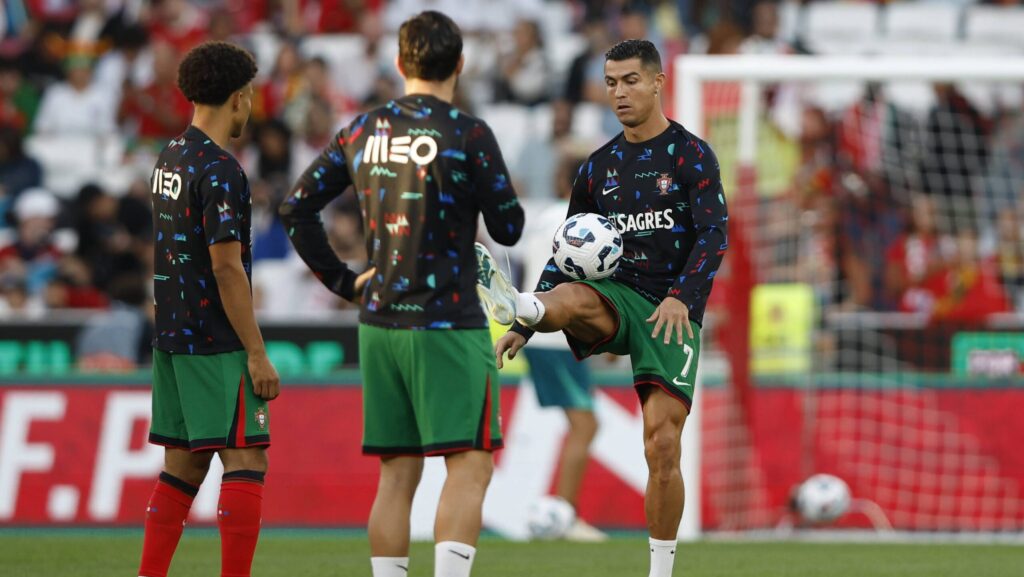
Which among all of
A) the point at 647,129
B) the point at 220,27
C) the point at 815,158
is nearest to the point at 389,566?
the point at 647,129

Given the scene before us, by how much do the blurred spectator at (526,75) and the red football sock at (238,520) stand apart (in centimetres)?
1187

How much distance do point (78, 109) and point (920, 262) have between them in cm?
965

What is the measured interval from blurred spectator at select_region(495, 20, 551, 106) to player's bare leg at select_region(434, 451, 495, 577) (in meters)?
12.3

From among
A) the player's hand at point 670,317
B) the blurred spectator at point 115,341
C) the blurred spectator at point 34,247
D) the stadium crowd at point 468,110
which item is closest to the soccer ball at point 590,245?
the player's hand at point 670,317

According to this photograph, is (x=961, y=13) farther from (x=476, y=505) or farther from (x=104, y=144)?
(x=476, y=505)

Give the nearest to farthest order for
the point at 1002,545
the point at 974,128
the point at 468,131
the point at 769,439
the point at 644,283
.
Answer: the point at 468,131 < the point at 644,283 < the point at 1002,545 < the point at 769,439 < the point at 974,128

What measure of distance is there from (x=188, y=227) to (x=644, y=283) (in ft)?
7.09

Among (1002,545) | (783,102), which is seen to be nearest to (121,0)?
(783,102)

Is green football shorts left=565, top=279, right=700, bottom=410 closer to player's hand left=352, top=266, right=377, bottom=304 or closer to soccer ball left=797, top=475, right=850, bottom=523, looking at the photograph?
player's hand left=352, top=266, right=377, bottom=304

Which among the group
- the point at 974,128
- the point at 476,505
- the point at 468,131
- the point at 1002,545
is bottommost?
the point at 1002,545

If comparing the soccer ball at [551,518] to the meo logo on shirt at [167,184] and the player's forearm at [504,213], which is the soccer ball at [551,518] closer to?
the meo logo on shirt at [167,184]

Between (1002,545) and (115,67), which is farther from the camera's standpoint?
(115,67)

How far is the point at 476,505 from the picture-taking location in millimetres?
5848

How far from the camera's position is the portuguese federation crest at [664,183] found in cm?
736
